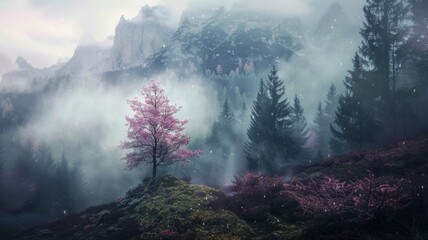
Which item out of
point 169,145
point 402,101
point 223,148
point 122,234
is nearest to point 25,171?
point 223,148

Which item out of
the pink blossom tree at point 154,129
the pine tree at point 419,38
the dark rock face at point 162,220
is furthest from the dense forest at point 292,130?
the dark rock face at point 162,220

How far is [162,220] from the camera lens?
13.8 m

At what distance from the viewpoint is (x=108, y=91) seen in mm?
160125

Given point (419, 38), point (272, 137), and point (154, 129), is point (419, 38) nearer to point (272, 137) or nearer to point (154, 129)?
point (272, 137)

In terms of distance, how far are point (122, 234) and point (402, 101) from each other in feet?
104

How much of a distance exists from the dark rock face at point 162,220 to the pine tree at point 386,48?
23934mm

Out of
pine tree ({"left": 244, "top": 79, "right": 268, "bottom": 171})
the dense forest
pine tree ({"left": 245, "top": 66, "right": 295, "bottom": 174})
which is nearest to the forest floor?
the dense forest

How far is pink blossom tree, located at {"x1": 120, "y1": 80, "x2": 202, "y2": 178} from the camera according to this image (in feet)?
78.2

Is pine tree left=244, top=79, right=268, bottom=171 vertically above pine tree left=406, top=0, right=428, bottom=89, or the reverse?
pine tree left=406, top=0, right=428, bottom=89

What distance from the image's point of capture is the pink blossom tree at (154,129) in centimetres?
2383

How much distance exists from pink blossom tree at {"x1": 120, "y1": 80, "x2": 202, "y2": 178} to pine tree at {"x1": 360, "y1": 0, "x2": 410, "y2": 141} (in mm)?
22265

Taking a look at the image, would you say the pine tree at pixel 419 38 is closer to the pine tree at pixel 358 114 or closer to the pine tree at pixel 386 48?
the pine tree at pixel 386 48

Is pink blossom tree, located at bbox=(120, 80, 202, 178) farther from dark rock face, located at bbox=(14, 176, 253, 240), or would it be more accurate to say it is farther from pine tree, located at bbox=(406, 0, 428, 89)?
pine tree, located at bbox=(406, 0, 428, 89)

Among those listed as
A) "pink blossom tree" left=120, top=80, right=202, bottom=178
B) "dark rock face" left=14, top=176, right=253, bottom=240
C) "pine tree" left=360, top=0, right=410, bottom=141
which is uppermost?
"pine tree" left=360, top=0, right=410, bottom=141
